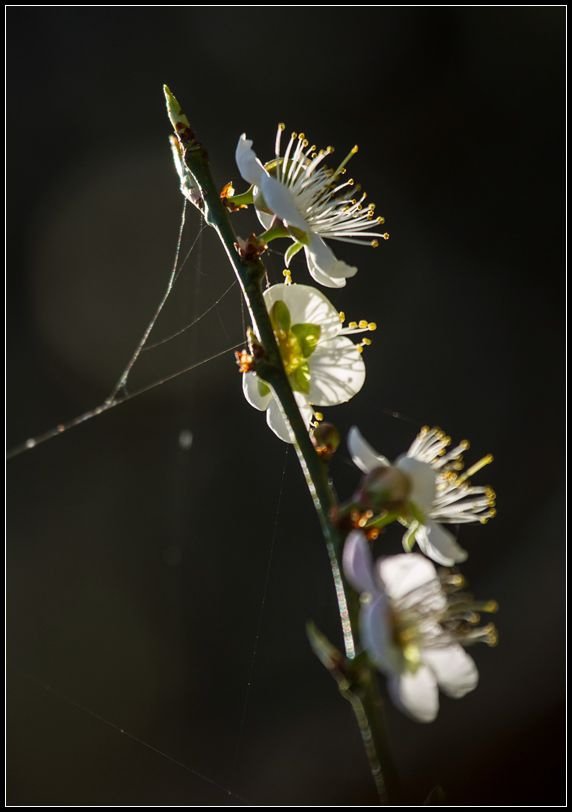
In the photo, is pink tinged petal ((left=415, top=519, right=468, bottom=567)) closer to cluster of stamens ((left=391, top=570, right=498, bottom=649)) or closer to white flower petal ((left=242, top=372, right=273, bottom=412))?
cluster of stamens ((left=391, top=570, right=498, bottom=649))

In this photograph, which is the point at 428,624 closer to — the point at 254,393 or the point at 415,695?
the point at 415,695

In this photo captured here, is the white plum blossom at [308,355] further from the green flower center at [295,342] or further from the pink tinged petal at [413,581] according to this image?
the pink tinged petal at [413,581]

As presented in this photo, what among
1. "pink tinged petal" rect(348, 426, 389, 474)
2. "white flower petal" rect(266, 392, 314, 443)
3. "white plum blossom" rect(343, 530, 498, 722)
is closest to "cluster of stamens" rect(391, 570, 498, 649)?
"white plum blossom" rect(343, 530, 498, 722)

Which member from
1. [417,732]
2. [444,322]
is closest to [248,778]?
[417,732]

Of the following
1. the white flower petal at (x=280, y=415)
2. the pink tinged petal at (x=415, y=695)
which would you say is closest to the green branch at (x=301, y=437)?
the pink tinged petal at (x=415, y=695)

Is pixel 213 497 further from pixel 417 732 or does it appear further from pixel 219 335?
pixel 417 732

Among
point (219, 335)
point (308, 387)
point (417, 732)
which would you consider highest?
point (219, 335)
